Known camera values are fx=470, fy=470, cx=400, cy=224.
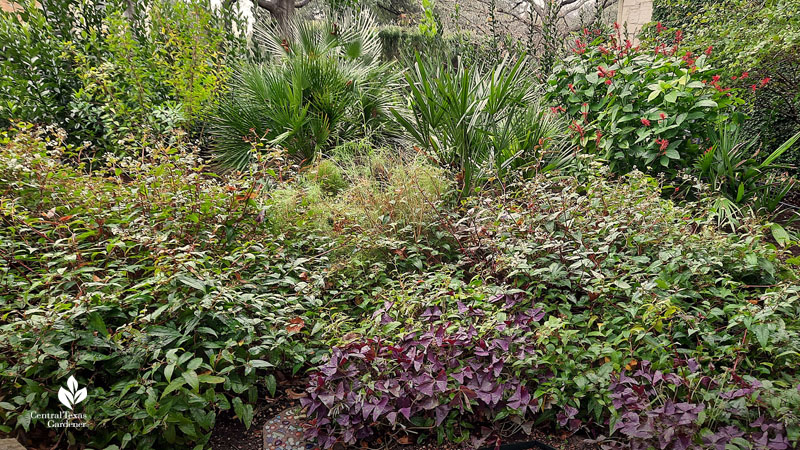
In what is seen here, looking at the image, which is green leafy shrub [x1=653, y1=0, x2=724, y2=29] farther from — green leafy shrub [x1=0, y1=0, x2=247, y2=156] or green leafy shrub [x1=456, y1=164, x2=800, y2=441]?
green leafy shrub [x1=0, y1=0, x2=247, y2=156]

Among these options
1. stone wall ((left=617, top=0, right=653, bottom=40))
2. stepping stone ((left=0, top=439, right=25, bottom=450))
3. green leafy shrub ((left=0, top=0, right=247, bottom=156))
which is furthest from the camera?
stone wall ((left=617, top=0, right=653, bottom=40))

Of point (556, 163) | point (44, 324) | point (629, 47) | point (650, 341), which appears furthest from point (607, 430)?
point (629, 47)

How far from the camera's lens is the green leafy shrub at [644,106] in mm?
4051

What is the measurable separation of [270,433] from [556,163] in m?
3.37

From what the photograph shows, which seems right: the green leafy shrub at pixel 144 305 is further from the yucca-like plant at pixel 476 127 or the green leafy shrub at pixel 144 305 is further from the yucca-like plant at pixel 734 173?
the yucca-like plant at pixel 734 173

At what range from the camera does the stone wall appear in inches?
410

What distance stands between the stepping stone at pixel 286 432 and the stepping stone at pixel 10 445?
0.89 metres

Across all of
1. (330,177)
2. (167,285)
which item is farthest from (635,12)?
(167,285)

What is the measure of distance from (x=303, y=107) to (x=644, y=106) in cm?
398

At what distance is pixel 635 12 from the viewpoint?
10.8 m

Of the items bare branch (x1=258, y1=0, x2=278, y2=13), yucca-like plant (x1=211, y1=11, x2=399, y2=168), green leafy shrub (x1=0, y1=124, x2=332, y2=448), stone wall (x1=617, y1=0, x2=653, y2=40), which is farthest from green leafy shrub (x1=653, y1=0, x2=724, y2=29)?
bare branch (x1=258, y1=0, x2=278, y2=13)

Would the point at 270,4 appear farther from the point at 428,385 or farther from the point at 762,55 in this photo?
the point at 428,385

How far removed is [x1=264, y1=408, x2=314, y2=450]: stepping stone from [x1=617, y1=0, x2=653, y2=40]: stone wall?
11.1 meters

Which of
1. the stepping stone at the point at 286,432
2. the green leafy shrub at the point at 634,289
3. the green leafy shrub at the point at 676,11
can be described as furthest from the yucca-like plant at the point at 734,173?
the green leafy shrub at the point at 676,11
